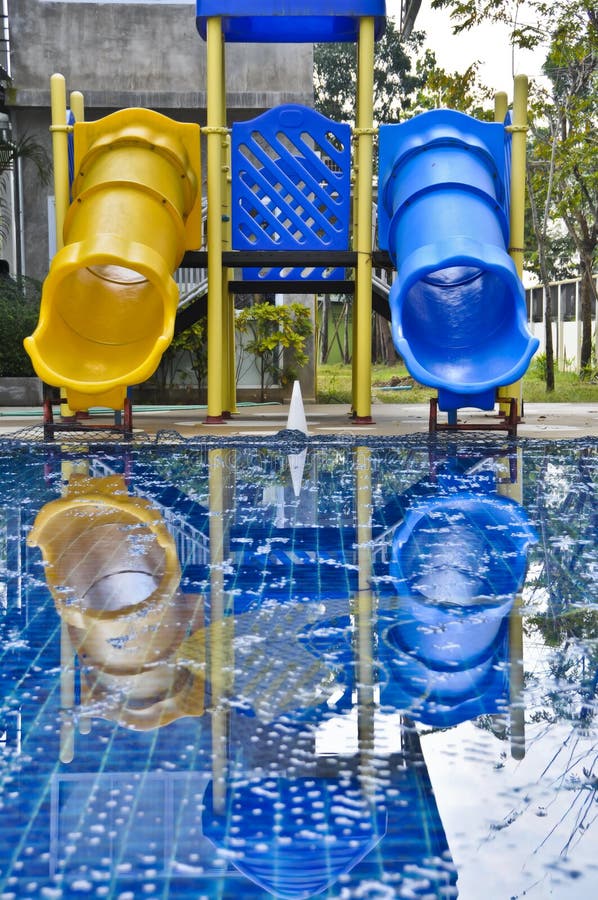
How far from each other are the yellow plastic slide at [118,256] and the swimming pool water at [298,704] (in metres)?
3.59

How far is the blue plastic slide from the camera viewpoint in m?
8.62

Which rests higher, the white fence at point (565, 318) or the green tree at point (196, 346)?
the white fence at point (565, 318)

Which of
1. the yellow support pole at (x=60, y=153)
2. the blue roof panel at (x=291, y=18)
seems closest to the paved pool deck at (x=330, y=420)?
the yellow support pole at (x=60, y=153)

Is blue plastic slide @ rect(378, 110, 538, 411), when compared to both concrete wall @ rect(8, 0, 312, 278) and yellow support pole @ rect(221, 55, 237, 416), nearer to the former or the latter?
yellow support pole @ rect(221, 55, 237, 416)

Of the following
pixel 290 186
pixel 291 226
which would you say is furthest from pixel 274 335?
pixel 290 186

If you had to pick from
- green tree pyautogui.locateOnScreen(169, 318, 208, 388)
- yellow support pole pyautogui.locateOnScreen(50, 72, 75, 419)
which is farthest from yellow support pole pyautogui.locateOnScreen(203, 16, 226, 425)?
green tree pyautogui.locateOnScreen(169, 318, 208, 388)

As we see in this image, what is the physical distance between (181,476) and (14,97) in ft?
31.2

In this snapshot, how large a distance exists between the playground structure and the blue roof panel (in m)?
0.02

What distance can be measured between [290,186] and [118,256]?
272 cm

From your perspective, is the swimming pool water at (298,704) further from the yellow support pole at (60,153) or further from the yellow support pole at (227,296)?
the yellow support pole at (227,296)

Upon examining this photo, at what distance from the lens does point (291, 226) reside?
10820 mm

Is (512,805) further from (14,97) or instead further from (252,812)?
(14,97)

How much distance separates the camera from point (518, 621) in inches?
133

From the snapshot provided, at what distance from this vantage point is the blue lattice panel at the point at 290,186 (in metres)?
10.5
